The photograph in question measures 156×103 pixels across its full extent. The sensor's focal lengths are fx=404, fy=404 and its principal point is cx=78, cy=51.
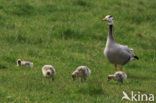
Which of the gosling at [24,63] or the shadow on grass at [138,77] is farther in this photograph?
the shadow on grass at [138,77]

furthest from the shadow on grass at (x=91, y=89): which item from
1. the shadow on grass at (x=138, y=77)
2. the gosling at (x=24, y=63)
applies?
the shadow on grass at (x=138, y=77)

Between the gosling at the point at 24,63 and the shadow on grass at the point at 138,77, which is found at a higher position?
the gosling at the point at 24,63

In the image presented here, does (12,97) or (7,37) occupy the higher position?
(12,97)

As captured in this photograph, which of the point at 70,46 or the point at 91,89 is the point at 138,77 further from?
the point at 91,89

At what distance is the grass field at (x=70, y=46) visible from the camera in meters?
10.6

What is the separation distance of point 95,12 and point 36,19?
4.08 metres

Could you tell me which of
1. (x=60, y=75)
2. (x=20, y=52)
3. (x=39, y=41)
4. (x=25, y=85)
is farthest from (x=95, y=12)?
(x=25, y=85)

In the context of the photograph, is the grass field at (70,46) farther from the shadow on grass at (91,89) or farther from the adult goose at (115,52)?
the adult goose at (115,52)

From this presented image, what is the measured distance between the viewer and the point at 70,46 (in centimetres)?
1848

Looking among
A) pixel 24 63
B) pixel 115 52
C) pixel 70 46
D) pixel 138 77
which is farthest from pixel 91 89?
pixel 70 46

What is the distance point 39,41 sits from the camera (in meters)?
18.5

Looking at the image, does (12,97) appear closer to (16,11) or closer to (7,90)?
(7,90)

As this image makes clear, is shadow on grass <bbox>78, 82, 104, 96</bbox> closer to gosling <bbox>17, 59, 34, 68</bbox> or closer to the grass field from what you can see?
the grass field

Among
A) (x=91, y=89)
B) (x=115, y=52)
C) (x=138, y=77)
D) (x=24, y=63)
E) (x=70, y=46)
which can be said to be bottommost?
(x=138, y=77)
